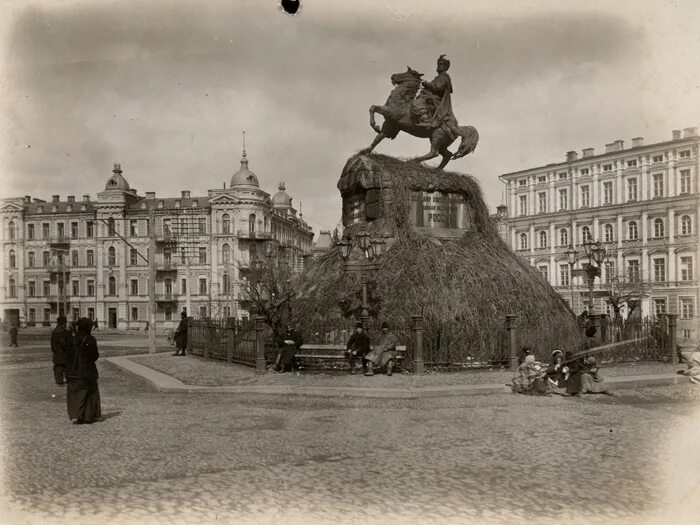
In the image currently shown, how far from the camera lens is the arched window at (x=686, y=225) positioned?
139 ft

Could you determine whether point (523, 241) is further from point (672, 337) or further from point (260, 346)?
point (260, 346)

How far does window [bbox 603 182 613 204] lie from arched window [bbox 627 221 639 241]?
7.48 ft

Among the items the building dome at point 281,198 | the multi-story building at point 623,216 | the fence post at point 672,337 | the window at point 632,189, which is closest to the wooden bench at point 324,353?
the fence post at point 672,337

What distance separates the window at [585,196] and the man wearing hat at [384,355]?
3979cm

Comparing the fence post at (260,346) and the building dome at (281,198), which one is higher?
the building dome at (281,198)

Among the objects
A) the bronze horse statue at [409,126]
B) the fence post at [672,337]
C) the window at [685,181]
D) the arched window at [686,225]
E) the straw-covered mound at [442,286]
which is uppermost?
the window at [685,181]

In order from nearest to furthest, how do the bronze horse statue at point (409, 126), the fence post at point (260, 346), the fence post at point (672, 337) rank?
the fence post at point (260, 346) < the fence post at point (672, 337) < the bronze horse statue at point (409, 126)

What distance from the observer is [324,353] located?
616 inches

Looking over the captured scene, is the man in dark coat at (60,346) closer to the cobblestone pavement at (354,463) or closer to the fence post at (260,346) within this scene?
the cobblestone pavement at (354,463)

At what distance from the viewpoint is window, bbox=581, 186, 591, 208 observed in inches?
1970

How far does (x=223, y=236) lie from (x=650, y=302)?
126 ft

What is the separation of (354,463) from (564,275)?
48932 mm

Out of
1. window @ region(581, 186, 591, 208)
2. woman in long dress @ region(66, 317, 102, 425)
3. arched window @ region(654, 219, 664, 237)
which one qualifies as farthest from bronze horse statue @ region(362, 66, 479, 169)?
window @ region(581, 186, 591, 208)

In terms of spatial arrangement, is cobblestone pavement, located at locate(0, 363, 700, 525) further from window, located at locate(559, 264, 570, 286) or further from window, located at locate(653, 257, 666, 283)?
window, located at locate(559, 264, 570, 286)
